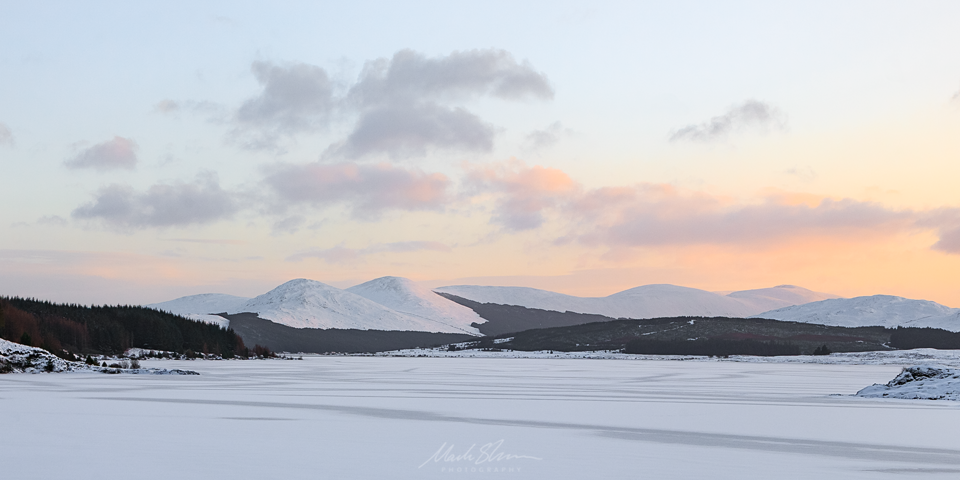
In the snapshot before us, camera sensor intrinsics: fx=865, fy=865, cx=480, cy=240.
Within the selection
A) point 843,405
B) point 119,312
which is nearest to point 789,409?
point 843,405

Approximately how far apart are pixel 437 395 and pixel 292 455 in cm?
1621

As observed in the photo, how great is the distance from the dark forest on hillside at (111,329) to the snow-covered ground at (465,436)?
65.4m

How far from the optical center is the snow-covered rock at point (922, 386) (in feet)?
97.1

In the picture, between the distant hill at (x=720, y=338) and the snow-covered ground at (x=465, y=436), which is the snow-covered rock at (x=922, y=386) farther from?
the distant hill at (x=720, y=338)

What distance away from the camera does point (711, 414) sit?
2297 cm

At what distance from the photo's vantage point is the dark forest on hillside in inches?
3582

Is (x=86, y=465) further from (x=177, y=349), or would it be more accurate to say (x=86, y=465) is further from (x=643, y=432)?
(x=177, y=349)

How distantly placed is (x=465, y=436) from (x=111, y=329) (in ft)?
323

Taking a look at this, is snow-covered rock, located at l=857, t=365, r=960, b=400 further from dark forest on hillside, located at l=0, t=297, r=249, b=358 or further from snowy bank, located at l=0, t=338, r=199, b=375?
dark forest on hillside, located at l=0, t=297, r=249, b=358

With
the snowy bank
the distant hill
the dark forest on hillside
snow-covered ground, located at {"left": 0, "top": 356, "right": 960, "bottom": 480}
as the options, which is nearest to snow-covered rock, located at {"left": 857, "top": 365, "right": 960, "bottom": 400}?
snow-covered ground, located at {"left": 0, "top": 356, "right": 960, "bottom": 480}

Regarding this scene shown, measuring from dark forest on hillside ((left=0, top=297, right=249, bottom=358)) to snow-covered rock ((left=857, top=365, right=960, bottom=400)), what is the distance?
238 feet

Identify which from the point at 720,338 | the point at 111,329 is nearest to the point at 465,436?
the point at 111,329

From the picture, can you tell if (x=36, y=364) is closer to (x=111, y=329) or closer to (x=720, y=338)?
(x=111, y=329)

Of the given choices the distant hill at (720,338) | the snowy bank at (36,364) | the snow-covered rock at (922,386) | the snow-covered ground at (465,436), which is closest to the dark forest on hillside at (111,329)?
the snowy bank at (36,364)
